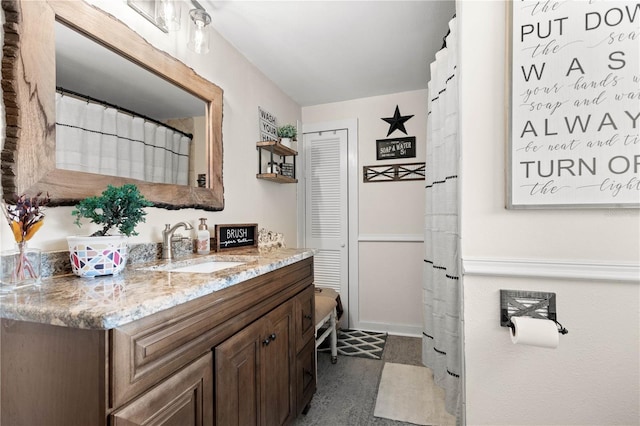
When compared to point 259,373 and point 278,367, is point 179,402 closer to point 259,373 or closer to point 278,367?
point 259,373

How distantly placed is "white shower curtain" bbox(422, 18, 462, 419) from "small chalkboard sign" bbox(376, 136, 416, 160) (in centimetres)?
98

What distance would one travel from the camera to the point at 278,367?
141 centimetres

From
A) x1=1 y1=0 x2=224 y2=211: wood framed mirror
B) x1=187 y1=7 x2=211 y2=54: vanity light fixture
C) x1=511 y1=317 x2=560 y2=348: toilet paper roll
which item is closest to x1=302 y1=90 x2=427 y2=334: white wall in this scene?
x1=187 y1=7 x2=211 y2=54: vanity light fixture

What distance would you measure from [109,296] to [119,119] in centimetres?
88

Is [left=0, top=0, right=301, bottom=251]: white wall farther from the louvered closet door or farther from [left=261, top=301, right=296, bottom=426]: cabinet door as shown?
[left=261, top=301, right=296, bottom=426]: cabinet door

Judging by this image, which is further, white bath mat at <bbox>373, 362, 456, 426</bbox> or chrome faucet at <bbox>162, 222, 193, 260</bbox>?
white bath mat at <bbox>373, 362, 456, 426</bbox>

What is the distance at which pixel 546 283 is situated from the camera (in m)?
0.98

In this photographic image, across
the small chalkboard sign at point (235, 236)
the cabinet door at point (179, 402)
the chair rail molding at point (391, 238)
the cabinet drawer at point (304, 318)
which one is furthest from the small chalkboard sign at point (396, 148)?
the cabinet door at point (179, 402)

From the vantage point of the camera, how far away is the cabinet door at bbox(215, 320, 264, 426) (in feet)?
3.36

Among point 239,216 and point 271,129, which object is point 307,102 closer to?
point 271,129

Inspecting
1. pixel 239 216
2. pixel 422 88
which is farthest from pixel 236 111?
pixel 422 88

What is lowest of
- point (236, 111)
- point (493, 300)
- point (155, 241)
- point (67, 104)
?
point (493, 300)

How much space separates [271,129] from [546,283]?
2218 millimetres

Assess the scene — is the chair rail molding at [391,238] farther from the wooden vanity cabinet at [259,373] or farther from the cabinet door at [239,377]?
the cabinet door at [239,377]
